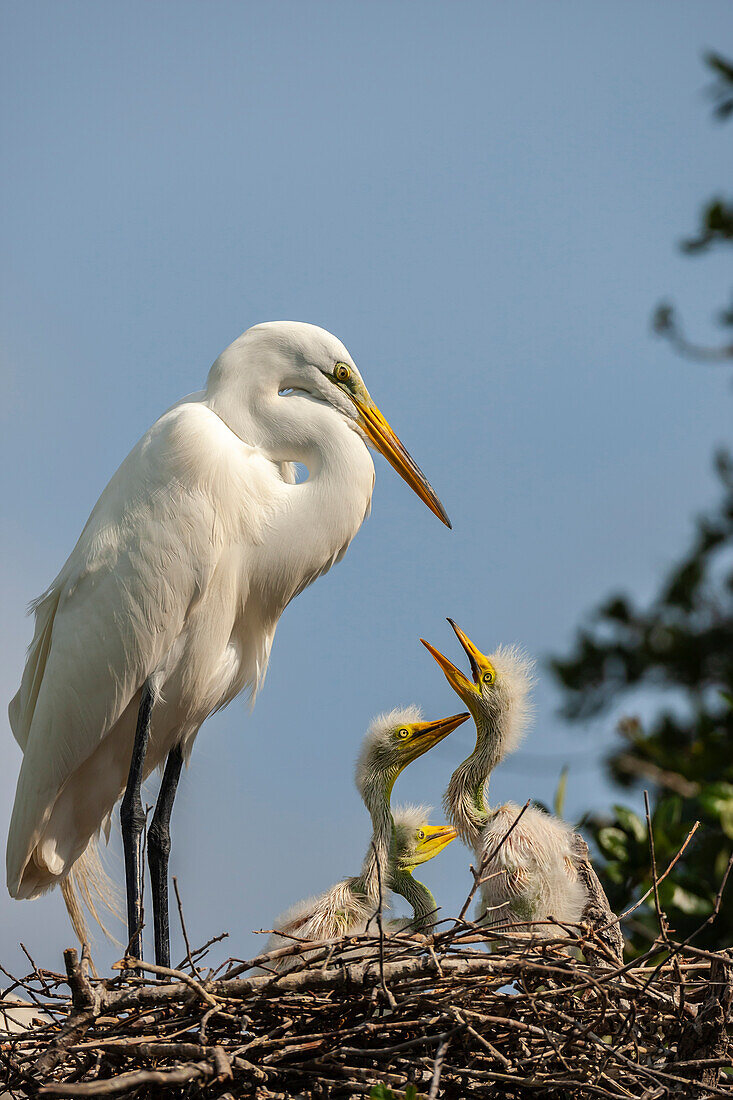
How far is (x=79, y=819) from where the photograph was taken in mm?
3299

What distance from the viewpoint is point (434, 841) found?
11.0ft

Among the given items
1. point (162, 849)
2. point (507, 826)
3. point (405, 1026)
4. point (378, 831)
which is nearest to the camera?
point (405, 1026)

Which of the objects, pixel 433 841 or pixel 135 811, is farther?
pixel 433 841

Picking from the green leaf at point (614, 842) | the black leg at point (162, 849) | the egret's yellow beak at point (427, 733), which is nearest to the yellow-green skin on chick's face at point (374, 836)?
the egret's yellow beak at point (427, 733)

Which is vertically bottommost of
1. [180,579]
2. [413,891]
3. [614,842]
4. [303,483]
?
[614,842]

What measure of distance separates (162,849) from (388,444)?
128 cm

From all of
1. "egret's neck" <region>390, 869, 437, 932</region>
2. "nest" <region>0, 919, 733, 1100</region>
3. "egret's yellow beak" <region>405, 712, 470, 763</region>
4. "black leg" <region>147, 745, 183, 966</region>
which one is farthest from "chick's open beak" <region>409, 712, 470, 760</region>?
"nest" <region>0, 919, 733, 1100</region>

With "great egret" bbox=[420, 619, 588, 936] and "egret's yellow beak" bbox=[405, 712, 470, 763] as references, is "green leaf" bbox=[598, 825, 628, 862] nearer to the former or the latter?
"great egret" bbox=[420, 619, 588, 936]

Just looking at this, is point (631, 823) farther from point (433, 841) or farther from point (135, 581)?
point (135, 581)

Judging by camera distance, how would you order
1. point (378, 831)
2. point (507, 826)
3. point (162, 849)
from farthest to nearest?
point (378, 831) → point (162, 849) → point (507, 826)

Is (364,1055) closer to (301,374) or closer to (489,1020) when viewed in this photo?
(489,1020)

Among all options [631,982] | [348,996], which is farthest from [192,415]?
[631,982]

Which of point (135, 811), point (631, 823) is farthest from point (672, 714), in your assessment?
point (135, 811)

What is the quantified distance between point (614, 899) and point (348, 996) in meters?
1.33
